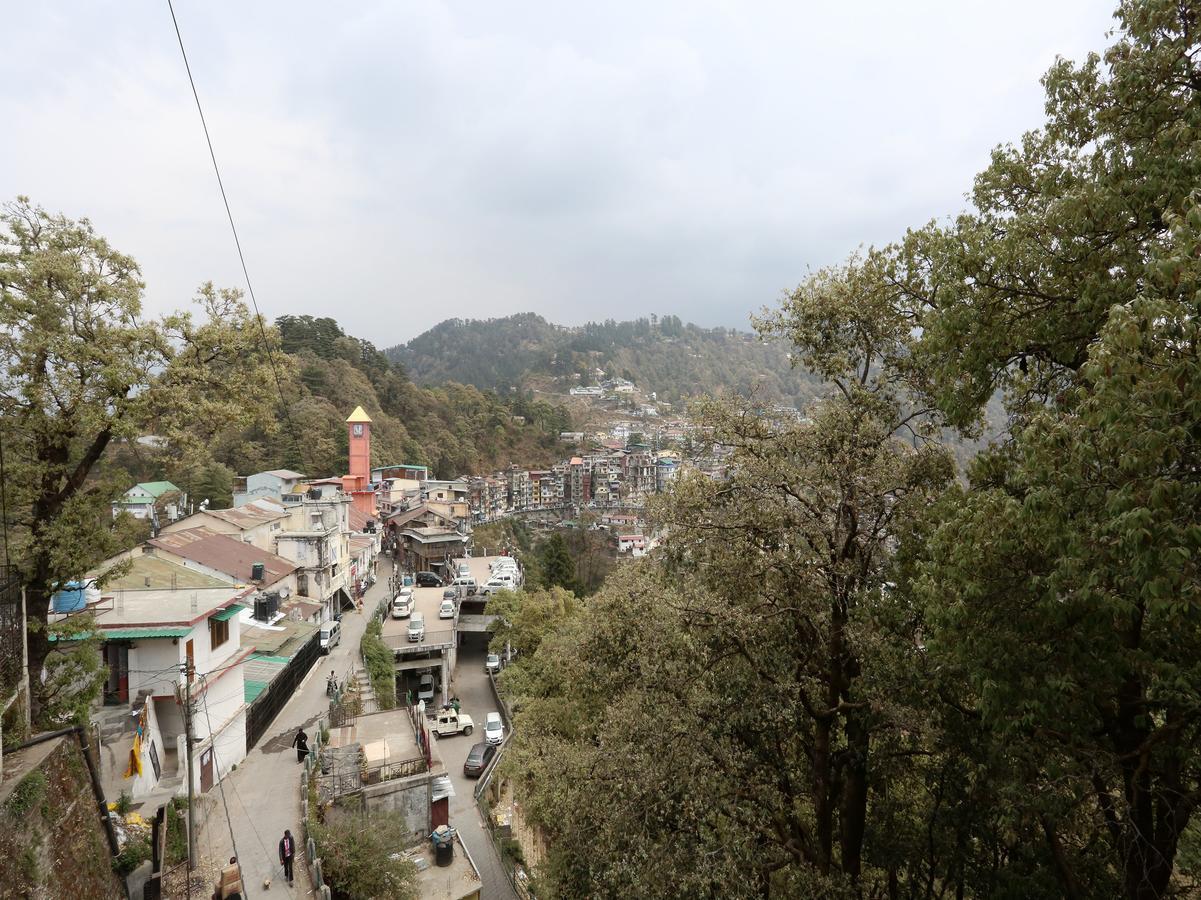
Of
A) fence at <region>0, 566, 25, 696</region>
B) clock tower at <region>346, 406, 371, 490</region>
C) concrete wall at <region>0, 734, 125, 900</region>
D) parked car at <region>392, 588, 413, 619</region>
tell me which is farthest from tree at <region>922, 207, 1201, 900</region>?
clock tower at <region>346, 406, 371, 490</region>

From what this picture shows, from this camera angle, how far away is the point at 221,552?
19875 millimetres

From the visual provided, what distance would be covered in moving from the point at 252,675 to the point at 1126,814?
54.9ft

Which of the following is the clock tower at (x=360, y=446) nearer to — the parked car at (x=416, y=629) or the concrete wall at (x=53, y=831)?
the parked car at (x=416, y=629)

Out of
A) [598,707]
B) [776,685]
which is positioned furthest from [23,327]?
[598,707]

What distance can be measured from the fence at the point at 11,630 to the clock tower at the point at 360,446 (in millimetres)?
38600

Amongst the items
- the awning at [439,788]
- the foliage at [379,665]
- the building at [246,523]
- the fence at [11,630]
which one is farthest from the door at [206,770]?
the building at [246,523]

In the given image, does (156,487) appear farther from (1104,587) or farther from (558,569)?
(1104,587)

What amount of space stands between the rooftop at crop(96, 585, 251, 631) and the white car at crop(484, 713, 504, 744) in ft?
33.2

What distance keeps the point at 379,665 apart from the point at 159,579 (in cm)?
892

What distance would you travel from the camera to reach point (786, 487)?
260 inches

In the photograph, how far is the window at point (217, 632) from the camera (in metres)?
12.9

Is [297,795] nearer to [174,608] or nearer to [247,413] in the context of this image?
[174,608]

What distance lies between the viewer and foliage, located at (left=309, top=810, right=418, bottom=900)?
31.9ft

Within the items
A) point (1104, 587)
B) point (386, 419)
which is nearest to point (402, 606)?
point (1104, 587)
